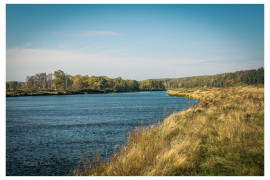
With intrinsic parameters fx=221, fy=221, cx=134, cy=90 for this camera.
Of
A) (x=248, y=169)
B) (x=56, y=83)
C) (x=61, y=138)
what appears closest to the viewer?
(x=248, y=169)

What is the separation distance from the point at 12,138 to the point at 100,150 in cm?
907

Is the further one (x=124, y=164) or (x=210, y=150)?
(x=210, y=150)

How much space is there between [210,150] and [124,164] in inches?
150

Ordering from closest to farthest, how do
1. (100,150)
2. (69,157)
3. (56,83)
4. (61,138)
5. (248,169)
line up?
(248,169), (69,157), (100,150), (61,138), (56,83)

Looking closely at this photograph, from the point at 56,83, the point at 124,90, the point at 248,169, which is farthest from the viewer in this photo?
the point at 124,90

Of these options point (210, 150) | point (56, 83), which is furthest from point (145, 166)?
point (56, 83)

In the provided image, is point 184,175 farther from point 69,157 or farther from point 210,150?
point 69,157

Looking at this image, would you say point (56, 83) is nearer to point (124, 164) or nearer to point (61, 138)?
point (61, 138)

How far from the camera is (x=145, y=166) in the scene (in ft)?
26.7

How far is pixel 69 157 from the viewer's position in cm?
1309
